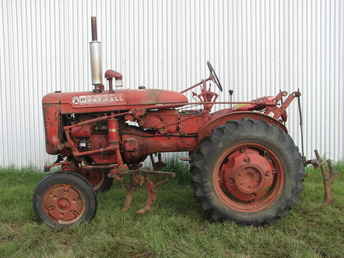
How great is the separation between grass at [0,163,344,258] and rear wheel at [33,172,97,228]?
111 millimetres

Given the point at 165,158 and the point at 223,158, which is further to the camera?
the point at 165,158

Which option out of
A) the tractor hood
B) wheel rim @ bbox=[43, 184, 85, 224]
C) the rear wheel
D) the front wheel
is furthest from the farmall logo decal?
the front wheel

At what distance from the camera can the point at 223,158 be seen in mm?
3107

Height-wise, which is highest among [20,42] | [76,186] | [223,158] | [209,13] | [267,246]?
[209,13]

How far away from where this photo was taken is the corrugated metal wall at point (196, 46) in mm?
5270

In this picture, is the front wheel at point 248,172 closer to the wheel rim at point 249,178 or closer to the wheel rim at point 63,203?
the wheel rim at point 249,178

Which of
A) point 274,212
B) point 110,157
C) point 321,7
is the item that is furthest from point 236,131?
point 321,7

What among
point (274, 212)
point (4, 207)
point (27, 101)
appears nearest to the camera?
point (274, 212)

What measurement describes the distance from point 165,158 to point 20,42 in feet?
10.6

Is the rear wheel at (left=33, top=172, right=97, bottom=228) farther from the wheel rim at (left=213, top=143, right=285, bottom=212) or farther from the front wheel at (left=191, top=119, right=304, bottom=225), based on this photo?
the wheel rim at (left=213, top=143, right=285, bottom=212)

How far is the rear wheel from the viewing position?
10.2 ft

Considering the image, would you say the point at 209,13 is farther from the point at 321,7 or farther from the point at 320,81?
the point at 320,81

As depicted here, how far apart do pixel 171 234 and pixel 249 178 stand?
918 mm

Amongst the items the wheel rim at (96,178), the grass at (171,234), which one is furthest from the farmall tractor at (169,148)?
the wheel rim at (96,178)
